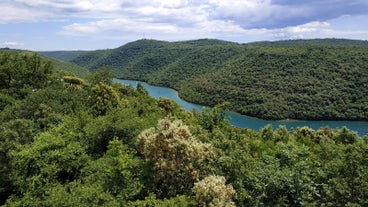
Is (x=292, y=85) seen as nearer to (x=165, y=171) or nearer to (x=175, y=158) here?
(x=175, y=158)

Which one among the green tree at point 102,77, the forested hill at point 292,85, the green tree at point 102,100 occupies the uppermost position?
the green tree at point 102,77

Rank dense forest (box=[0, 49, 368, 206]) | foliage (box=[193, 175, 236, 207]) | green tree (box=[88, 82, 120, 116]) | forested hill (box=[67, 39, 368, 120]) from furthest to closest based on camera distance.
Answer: forested hill (box=[67, 39, 368, 120]) < green tree (box=[88, 82, 120, 116]) < dense forest (box=[0, 49, 368, 206]) < foliage (box=[193, 175, 236, 207])

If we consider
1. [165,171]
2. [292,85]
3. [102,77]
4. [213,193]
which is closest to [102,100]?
[165,171]

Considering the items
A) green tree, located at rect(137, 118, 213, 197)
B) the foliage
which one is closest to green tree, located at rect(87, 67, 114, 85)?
green tree, located at rect(137, 118, 213, 197)

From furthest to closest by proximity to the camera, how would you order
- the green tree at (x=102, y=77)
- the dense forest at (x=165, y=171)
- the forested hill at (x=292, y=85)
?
the forested hill at (x=292, y=85)
the green tree at (x=102, y=77)
the dense forest at (x=165, y=171)

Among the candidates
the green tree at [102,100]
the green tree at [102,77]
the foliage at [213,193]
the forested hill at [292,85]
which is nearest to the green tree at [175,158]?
the foliage at [213,193]

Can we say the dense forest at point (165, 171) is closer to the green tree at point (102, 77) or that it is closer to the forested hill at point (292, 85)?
the green tree at point (102, 77)

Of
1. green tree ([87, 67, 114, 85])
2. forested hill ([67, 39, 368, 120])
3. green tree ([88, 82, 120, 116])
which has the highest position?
green tree ([87, 67, 114, 85])

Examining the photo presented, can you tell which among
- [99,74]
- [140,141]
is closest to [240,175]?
[140,141]

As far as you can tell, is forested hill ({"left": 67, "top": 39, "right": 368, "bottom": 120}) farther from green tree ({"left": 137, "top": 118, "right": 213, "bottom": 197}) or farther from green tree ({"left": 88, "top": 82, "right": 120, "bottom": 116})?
green tree ({"left": 137, "top": 118, "right": 213, "bottom": 197})

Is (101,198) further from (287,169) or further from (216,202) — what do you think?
(287,169)

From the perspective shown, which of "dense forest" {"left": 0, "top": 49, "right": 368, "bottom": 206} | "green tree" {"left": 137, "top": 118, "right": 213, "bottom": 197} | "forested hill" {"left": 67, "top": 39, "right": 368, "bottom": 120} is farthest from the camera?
"forested hill" {"left": 67, "top": 39, "right": 368, "bottom": 120}
